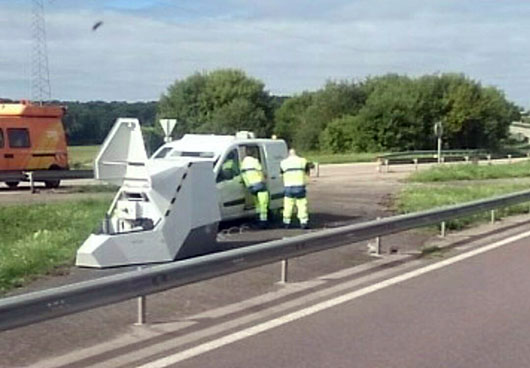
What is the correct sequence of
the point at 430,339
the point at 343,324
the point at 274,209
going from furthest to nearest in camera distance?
1. the point at 274,209
2. the point at 343,324
3. the point at 430,339

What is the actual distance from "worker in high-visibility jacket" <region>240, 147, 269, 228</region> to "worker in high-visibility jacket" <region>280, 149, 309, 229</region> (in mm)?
385

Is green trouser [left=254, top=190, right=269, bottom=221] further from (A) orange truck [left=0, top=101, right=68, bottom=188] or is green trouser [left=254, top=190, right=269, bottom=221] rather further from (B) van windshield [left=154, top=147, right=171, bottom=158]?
(A) orange truck [left=0, top=101, right=68, bottom=188]

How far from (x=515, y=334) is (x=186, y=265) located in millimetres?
2941

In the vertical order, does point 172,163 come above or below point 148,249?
above

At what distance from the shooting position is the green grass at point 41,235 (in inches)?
500

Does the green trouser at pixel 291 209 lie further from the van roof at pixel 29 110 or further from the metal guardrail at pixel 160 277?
the van roof at pixel 29 110

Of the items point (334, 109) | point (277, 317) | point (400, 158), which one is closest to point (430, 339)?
point (277, 317)

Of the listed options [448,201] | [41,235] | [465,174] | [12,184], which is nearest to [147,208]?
[41,235]

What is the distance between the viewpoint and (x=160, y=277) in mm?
9023

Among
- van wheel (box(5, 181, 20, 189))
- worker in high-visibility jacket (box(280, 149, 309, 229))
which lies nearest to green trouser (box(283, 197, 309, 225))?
worker in high-visibility jacket (box(280, 149, 309, 229))

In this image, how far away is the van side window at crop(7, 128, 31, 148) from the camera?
122 ft

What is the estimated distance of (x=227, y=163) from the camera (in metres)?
19.2

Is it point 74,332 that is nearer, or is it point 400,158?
point 74,332

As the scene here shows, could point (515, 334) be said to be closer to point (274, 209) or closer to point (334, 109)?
point (274, 209)
